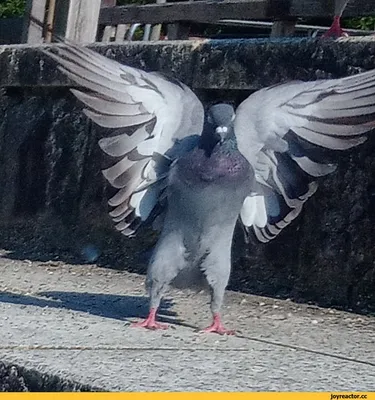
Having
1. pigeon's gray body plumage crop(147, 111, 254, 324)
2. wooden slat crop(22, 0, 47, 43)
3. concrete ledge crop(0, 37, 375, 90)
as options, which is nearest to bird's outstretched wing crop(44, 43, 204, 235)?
pigeon's gray body plumage crop(147, 111, 254, 324)

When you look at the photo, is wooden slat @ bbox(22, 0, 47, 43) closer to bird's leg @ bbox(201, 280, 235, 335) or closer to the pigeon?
the pigeon

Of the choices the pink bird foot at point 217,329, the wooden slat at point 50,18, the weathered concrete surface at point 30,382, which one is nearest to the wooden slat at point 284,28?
the wooden slat at point 50,18

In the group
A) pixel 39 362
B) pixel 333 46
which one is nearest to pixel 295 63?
pixel 333 46

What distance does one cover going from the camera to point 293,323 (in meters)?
4.07

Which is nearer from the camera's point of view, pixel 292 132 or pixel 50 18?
pixel 292 132

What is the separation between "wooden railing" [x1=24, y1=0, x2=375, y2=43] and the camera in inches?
222

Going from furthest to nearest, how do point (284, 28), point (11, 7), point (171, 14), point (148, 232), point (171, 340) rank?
1. point (11, 7)
2. point (171, 14)
3. point (284, 28)
4. point (148, 232)
5. point (171, 340)

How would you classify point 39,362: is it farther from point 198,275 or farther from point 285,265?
point 285,265

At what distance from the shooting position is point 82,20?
6.11m

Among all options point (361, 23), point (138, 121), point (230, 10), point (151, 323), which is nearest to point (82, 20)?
point (230, 10)

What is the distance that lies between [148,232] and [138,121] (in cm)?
116

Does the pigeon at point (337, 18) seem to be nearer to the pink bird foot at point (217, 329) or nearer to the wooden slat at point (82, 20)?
the wooden slat at point (82, 20)

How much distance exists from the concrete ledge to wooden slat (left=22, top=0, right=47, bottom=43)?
110cm

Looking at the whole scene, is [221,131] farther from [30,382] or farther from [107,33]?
[107,33]
